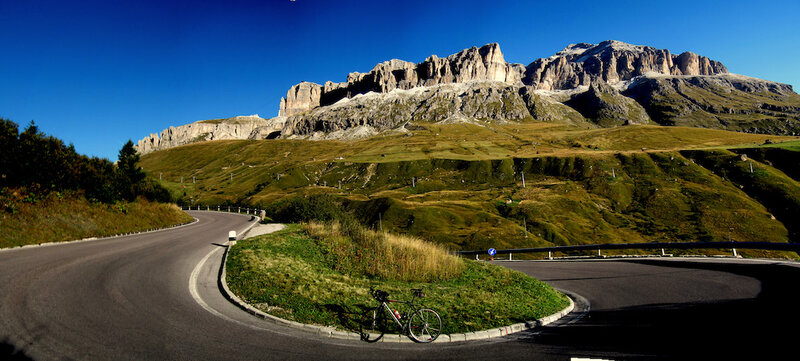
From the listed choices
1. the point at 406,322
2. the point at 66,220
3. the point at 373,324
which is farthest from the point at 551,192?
the point at 66,220

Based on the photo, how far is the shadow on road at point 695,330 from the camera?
25.3 feet

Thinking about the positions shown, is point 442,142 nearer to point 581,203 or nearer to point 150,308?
point 581,203

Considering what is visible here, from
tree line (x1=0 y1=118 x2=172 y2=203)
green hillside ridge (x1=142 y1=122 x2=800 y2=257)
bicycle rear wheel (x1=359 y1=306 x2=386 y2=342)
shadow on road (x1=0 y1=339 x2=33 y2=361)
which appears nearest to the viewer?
shadow on road (x1=0 y1=339 x2=33 y2=361)

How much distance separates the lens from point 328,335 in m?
8.90

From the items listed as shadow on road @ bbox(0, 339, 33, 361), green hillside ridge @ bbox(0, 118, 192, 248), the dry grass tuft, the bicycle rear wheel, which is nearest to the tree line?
green hillside ridge @ bbox(0, 118, 192, 248)

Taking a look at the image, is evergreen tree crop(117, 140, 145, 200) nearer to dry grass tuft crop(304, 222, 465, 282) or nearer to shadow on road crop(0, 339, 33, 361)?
dry grass tuft crop(304, 222, 465, 282)

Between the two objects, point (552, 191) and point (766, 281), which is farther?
point (552, 191)

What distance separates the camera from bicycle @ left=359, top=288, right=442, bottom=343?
352 inches

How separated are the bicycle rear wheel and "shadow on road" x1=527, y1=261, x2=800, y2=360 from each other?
4.16 m

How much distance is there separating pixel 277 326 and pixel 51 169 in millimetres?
26461

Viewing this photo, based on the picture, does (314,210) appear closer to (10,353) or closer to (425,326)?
(425,326)

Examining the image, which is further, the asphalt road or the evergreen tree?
the evergreen tree

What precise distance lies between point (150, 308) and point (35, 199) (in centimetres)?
2018

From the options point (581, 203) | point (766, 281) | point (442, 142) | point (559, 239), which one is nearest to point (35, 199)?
point (766, 281)
